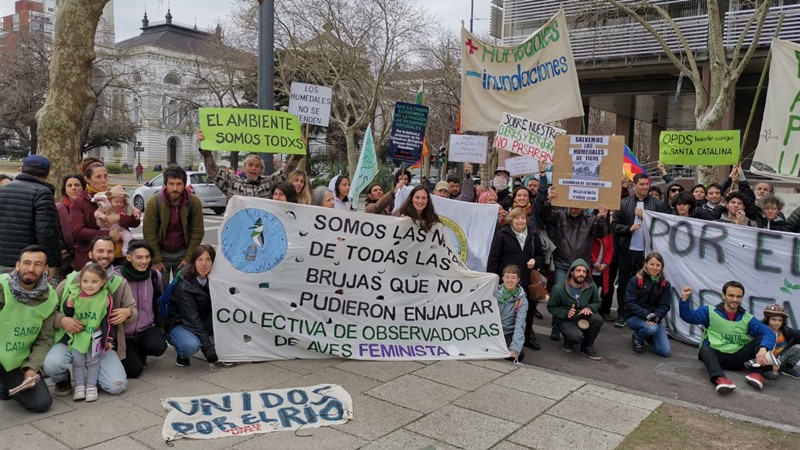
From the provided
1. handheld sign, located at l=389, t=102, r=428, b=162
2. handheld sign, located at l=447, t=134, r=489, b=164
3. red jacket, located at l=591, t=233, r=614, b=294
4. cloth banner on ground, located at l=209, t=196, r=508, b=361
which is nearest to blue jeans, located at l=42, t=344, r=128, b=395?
cloth banner on ground, located at l=209, t=196, r=508, b=361

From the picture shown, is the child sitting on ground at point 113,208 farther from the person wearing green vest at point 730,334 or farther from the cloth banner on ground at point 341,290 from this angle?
the person wearing green vest at point 730,334

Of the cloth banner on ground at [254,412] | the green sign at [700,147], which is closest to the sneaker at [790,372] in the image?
the green sign at [700,147]

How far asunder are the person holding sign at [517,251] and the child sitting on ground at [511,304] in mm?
353

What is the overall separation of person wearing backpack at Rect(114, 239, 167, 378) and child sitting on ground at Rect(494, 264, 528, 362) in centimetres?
309

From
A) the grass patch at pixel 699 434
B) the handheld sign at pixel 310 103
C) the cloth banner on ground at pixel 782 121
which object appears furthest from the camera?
the handheld sign at pixel 310 103

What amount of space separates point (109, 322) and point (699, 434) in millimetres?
4298

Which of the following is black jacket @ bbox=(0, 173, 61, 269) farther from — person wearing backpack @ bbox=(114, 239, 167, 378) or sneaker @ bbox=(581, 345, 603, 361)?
sneaker @ bbox=(581, 345, 603, 361)

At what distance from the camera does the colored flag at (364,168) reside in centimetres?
741

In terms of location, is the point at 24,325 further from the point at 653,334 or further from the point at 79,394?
the point at 653,334

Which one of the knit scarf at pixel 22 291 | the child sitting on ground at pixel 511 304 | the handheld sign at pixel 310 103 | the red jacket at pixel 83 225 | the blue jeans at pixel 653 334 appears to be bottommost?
the blue jeans at pixel 653 334

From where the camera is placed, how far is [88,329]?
177 inches

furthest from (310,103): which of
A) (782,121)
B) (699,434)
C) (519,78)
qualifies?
(699,434)

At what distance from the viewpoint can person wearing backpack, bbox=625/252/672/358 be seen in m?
6.23

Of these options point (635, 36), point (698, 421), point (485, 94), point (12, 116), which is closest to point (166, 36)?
point (12, 116)
